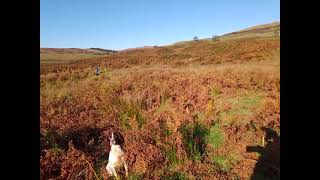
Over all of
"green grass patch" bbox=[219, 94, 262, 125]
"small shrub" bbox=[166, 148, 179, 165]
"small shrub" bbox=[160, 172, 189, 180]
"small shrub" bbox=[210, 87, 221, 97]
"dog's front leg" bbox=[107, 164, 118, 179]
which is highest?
"small shrub" bbox=[210, 87, 221, 97]

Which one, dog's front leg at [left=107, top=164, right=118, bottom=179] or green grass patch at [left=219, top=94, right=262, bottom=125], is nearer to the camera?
A: dog's front leg at [left=107, top=164, right=118, bottom=179]

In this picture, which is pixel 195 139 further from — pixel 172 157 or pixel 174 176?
pixel 174 176

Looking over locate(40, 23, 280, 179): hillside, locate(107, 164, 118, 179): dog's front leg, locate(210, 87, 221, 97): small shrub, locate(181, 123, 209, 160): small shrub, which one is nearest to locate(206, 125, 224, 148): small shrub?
locate(40, 23, 280, 179): hillside

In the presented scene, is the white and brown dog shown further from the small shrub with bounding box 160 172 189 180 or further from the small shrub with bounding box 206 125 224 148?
the small shrub with bounding box 206 125 224 148

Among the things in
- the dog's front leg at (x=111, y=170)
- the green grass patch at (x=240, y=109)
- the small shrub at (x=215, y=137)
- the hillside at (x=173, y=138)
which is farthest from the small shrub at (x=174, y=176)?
the green grass patch at (x=240, y=109)

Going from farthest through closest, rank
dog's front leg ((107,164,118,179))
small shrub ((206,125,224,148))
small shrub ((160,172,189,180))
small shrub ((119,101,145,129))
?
small shrub ((119,101,145,129)) → small shrub ((206,125,224,148)) → small shrub ((160,172,189,180)) → dog's front leg ((107,164,118,179))

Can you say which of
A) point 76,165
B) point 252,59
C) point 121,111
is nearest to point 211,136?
point 121,111

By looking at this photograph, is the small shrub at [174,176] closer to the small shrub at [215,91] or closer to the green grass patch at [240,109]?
the green grass patch at [240,109]

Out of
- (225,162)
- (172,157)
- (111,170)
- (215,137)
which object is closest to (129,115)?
(215,137)

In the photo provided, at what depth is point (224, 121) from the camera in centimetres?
822

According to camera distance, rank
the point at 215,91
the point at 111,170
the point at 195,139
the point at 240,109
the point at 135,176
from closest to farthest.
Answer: the point at 135,176 → the point at 111,170 → the point at 195,139 → the point at 240,109 → the point at 215,91

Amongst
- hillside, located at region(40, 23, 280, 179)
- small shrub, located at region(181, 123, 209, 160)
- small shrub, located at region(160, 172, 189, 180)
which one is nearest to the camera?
small shrub, located at region(160, 172, 189, 180)

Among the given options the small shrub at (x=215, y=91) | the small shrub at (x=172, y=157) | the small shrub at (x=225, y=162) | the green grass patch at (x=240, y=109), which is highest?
the small shrub at (x=215, y=91)
